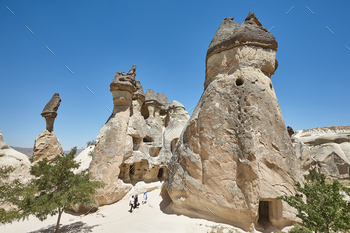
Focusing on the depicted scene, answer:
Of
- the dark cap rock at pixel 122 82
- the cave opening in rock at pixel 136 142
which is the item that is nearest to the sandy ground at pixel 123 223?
the cave opening in rock at pixel 136 142

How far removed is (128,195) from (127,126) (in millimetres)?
4411

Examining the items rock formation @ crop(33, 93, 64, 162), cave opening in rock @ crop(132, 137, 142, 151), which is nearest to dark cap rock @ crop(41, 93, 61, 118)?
rock formation @ crop(33, 93, 64, 162)

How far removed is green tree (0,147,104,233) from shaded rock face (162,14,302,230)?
3740 mm

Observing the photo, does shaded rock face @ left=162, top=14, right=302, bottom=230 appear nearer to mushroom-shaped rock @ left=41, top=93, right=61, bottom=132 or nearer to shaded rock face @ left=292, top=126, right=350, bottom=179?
shaded rock face @ left=292, top=126, right=350, bottom=179

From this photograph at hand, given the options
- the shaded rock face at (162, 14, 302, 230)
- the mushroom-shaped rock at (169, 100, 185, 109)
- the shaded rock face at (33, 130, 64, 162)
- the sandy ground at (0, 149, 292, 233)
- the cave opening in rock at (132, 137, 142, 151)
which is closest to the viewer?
the shaded rock face at (162, 14, 302, 230)

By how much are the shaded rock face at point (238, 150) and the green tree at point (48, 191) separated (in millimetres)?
3740

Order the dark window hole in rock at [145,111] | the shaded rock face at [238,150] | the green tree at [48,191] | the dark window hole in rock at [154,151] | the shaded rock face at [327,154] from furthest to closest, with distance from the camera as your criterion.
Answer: the dark window hole in rock at [145,111]
the shaded rock face at [327,154]
the dark window hole in rock at [154,151]
the shaded rock face at [238,150]
the green tree at [48,191]

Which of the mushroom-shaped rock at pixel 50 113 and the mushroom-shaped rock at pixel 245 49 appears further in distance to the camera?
the mushroom-shaped rock at pixel 50 113

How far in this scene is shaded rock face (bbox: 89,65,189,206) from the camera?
35.8 ft

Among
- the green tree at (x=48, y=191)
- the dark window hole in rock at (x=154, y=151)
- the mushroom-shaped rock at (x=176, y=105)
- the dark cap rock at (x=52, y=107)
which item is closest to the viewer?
the green tree at (x=48, y=191)

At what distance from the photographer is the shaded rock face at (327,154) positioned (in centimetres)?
1673

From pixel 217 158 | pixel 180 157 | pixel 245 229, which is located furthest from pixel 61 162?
pixel 245 229

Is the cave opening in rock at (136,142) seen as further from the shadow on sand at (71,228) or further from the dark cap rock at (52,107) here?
the dark cap rock at (52,107)

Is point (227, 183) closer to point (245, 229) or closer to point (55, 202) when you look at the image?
point (245, 229)
